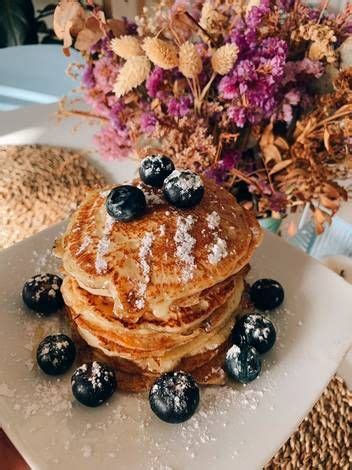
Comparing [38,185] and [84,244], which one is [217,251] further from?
[38,185]

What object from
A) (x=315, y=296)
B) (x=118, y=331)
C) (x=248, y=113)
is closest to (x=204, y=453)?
(x=118, y=331)

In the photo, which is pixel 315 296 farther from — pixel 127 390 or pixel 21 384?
pixel 21 384

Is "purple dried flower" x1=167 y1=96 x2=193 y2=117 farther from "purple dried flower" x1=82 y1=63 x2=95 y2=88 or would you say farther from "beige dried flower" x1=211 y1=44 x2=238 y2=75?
"purple dried flower" x1=82 y1=63 x2=95 y2=88

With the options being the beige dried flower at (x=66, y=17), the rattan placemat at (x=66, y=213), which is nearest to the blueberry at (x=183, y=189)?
the beige dried flower at (x=66, y=17)

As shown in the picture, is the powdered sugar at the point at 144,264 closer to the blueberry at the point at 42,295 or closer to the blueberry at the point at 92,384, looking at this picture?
the blueberry at the point at 92,384

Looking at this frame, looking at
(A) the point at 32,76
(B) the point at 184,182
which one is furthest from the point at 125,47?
(A) the point at 32,76

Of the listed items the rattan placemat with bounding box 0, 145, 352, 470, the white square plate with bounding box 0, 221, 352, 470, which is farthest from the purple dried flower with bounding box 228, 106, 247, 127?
the rattan placemat with bounding box 0, 145, 352, 470
